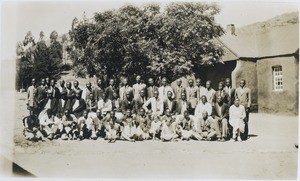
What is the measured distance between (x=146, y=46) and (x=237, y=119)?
2.27 m

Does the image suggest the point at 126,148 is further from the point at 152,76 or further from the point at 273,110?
the point at 273,110

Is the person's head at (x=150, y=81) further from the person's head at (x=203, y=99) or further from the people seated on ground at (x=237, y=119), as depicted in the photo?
the people seated on ground at (x=237, y=119)

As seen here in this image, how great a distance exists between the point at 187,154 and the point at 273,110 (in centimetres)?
191

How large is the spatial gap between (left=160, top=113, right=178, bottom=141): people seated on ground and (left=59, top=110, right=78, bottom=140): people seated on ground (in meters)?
1.67

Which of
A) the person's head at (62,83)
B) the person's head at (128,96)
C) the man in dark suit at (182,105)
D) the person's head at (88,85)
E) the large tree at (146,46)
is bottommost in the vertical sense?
the man in dark suit at (182,105)

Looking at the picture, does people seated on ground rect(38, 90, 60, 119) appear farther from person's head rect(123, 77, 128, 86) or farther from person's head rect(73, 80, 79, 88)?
person's head rect(123, 77, 128, 86)

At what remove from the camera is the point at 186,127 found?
8414 mm

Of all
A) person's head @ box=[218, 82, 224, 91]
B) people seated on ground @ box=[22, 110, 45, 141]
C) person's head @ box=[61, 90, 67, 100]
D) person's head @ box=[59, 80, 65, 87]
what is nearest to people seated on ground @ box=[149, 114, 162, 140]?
person's head @ box=[218, 82, 224, 91]

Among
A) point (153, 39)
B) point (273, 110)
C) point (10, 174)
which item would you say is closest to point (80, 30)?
point (153, 39)

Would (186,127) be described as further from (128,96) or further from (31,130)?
(31,130)

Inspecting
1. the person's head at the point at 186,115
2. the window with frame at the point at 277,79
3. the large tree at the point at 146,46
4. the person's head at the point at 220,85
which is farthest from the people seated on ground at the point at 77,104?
the window with frame at the point at 277,79

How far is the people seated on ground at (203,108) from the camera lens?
8.47 m

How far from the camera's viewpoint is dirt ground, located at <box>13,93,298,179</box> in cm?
805

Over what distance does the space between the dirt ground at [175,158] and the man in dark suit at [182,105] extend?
60cm
